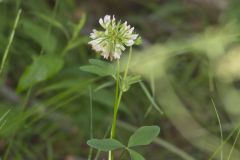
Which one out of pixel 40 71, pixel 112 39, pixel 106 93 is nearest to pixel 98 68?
pixel 112 39

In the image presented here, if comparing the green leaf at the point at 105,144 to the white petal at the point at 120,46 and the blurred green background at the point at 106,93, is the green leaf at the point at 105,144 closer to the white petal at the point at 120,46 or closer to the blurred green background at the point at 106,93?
the white petal at the point at 120,46

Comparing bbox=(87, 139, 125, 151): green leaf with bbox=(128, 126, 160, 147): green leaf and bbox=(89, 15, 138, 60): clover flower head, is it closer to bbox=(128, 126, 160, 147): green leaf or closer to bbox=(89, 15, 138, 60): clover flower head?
bbox=(128, 126, 160, 147): green leaf

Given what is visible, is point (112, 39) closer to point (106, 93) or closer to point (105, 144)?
point (105, 144)

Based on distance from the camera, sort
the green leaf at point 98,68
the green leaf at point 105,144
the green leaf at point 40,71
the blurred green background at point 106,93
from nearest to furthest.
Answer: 1. the green leaf at point 105,144
2. the green leaf at point 98,68
3. the green leaf at point 40,71
4. the blurred green background at point 106,93

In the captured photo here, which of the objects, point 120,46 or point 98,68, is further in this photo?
point 98,68

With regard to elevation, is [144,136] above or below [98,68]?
below

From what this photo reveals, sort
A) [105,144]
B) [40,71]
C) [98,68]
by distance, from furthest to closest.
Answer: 1. [40,71]
2. [98,68]
3. [105,144]

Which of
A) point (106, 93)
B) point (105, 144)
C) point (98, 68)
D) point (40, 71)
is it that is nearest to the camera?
point (105, 144)

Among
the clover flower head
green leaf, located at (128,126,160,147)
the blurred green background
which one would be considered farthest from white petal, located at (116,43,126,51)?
the blurred green background

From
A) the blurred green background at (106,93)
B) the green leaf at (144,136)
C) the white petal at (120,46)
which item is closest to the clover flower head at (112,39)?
the white petal at (120,46)
